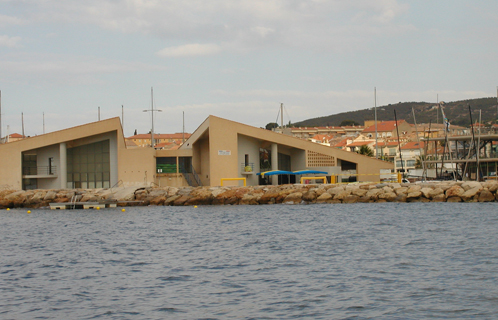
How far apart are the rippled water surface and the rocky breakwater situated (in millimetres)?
12261

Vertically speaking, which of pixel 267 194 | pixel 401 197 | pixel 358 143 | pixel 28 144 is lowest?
pixel 401 197

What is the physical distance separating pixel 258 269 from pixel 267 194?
30137mm

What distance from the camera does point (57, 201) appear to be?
50.7 metres

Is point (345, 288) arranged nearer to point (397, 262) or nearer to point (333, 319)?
point (333, 319)

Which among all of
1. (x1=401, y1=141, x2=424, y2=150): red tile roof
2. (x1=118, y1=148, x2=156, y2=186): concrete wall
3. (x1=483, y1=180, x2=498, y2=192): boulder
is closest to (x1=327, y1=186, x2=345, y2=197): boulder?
(x1=483, y1=180, x2=498, y2=192): boulder

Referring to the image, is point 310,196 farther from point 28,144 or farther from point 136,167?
point 28,144

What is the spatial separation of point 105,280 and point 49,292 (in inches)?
70.7

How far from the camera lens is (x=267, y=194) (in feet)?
157

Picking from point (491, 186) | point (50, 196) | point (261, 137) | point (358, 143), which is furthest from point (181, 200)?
point (358, 143)

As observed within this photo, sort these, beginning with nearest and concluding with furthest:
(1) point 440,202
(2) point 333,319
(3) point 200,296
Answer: (2) point 333,319, (3) point 200,296, (1) point 440,202

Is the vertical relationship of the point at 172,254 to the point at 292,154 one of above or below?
below

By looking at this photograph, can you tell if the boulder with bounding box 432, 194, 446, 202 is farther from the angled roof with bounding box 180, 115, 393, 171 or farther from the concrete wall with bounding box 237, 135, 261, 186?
the concrete wall with bounding box 237, 135, 261, 186

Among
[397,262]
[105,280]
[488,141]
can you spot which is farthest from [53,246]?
[488,141]

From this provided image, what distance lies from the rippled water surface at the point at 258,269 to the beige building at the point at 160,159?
21479 mm
